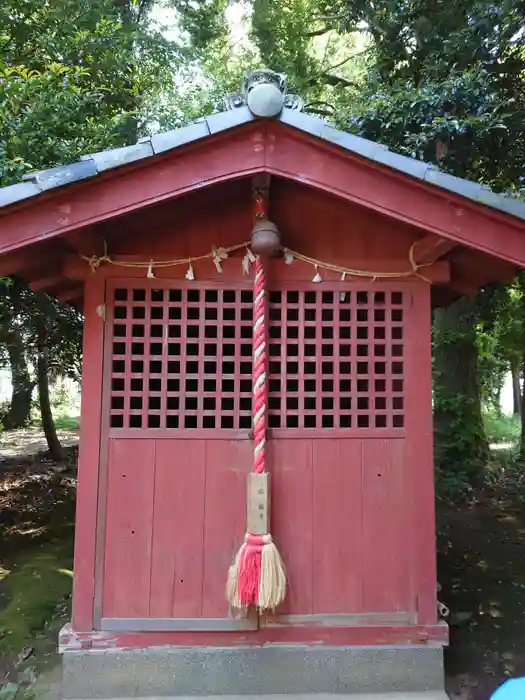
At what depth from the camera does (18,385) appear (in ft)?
42.4

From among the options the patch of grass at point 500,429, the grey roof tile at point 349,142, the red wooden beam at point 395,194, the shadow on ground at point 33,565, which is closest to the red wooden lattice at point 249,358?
the red wooden beam at point 395,194

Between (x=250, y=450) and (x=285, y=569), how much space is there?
76 centimetres

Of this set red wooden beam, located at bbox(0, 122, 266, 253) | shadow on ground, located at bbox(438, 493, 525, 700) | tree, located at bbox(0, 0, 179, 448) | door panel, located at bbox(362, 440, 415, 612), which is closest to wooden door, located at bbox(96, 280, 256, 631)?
red wooden beam, located at bbox(0, 122, 266, 253)

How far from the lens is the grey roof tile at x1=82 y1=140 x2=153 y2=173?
2891mm

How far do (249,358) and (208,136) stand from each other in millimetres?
1377

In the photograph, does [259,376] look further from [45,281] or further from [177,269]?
[45,281]

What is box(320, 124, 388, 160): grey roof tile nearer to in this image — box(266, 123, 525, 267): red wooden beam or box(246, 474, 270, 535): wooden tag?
box(266, 123, 525, 267): red wooden beam

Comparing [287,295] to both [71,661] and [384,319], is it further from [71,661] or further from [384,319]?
[71,661]

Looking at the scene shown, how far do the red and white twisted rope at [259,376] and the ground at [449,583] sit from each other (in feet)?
6.69

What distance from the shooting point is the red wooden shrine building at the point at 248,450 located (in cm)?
337

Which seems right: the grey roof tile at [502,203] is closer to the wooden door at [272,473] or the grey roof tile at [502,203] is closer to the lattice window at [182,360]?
the wooden door at [272,473]

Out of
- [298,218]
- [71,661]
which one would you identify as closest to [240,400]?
[298,218]

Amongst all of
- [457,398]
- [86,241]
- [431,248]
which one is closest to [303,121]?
[431,248]

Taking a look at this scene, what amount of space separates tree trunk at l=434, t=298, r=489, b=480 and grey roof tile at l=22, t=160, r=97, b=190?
771cm
